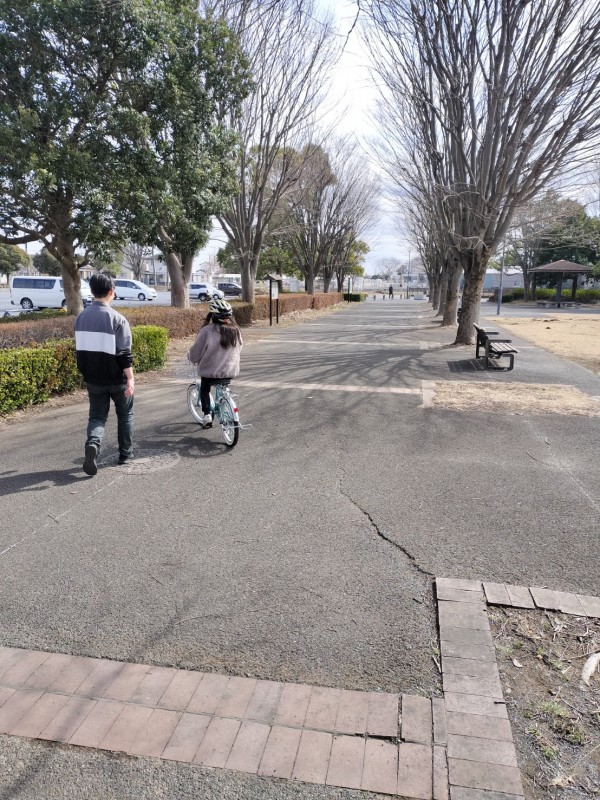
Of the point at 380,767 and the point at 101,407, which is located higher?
the point at 101,407

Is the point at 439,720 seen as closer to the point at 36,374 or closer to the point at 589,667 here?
the point at 589,667

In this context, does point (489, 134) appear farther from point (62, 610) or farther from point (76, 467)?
point (62, 610)

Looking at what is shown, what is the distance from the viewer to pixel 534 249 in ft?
155

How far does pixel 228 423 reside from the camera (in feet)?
18.2

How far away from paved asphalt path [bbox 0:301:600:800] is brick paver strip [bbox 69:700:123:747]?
6 centimetres

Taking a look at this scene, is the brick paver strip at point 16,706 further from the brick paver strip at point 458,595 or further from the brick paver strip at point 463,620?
the brick paver strip at point 458,595

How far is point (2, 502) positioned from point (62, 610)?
5.68 feet

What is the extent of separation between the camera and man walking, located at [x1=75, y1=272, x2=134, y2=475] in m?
4.66

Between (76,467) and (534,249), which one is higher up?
(534,249)

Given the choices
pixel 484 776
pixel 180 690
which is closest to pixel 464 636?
pixel 484 776

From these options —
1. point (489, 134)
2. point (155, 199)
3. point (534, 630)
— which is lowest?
point (534, 630)

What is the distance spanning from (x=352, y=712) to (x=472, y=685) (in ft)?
1.78

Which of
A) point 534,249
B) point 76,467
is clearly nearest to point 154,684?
point 76,467

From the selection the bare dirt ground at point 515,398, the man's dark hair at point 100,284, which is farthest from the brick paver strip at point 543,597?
the bare dirt ground at point 515,398
